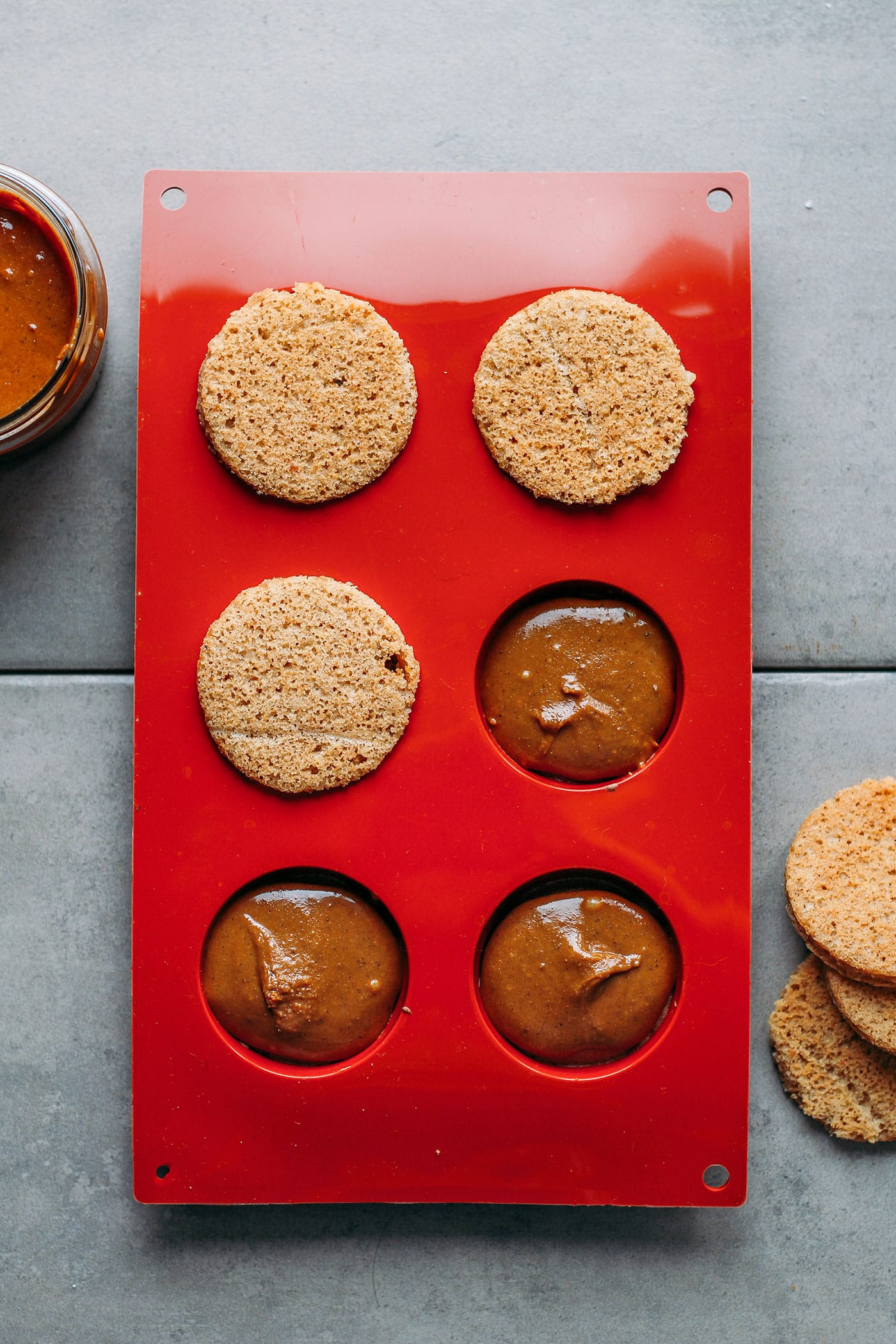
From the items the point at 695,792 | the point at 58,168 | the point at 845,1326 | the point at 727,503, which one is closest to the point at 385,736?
the point at 695,792

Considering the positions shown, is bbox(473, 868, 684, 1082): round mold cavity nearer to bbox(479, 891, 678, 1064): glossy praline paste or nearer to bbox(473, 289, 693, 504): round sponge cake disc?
bbox(479, 891, 678, 1064): glossy praline paste

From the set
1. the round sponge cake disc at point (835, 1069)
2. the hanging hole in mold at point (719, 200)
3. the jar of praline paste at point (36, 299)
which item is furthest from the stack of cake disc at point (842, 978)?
the jar of praline paste at point (36, 299)

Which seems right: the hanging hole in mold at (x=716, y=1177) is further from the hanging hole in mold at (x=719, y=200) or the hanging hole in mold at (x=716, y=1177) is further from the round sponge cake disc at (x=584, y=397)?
the hanging hole in mold at (x=719, y=200)

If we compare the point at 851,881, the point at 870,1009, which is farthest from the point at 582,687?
the point at 870,1009

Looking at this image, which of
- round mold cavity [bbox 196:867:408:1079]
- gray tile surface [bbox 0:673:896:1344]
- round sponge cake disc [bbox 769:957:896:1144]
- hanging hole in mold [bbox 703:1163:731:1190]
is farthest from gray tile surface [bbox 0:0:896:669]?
hanging hole in mold [bbox 703:1163:731:1190]

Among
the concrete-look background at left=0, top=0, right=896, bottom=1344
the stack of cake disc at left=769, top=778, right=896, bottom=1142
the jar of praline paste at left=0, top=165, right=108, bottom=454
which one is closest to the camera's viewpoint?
the jar of praline paste at left=0, top=165, right=108, bottom=454

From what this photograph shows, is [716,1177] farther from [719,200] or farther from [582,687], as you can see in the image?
[719,200]
